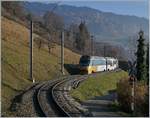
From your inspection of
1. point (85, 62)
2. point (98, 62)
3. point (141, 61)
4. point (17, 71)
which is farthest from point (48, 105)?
point (98, 62)

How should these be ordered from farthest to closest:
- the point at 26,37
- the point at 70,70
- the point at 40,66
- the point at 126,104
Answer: the point at 26,37, the point at 70,70, the point at 40,66, the point at 126,104

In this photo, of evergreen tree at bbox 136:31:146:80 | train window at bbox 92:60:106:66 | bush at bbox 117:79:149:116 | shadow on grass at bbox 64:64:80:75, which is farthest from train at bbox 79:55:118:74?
bush at bbox 117:79:149:116

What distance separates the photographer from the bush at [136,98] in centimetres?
2975

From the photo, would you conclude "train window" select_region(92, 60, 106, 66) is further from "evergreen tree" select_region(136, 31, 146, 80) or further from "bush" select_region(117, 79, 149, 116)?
"bush" select_region(117, 79, 149, 116)

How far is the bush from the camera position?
2975 cm

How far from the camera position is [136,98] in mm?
32125

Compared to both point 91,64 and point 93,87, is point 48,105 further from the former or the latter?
point 91,64

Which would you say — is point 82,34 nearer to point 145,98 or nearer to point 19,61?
point 19,61

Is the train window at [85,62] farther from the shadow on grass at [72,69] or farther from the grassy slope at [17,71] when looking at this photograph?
the shadow on grass at [72,69]

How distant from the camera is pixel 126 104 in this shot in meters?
34.3

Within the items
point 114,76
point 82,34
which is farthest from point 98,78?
point 82,34

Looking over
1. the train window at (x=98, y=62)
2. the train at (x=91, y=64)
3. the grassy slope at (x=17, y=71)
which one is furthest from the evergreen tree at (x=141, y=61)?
the grassy slope at (x=17, y=71)

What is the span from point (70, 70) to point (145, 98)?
140ft

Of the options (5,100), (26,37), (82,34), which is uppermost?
(5,100)
